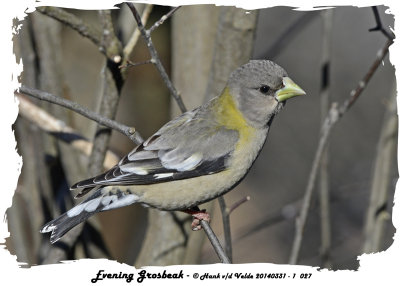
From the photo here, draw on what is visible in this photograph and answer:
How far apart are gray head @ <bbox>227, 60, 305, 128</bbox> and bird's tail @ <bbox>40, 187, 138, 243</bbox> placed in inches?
39.9

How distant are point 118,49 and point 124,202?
1.03 m

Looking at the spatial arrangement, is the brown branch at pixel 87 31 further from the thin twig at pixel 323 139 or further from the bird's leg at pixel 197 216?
the thin twig at pixel 323 139

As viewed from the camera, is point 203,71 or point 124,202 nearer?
point 124,202

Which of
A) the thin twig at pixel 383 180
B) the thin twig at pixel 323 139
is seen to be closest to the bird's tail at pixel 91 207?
the thin twig at pixel 323 139

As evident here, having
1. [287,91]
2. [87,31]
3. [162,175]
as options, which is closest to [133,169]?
[162,175]

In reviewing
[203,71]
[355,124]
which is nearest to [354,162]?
[355,124]

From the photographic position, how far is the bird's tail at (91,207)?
358cm

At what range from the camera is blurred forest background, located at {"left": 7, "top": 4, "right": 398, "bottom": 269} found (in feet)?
13.7

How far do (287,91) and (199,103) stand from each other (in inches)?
44.6

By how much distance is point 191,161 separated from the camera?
3783mm

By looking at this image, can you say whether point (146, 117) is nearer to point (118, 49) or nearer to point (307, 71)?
point (307, 71)

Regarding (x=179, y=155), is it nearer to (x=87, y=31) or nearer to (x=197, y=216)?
(x=197, y=216)

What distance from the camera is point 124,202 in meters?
3.78

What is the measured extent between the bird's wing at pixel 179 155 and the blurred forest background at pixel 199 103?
1.40ft
